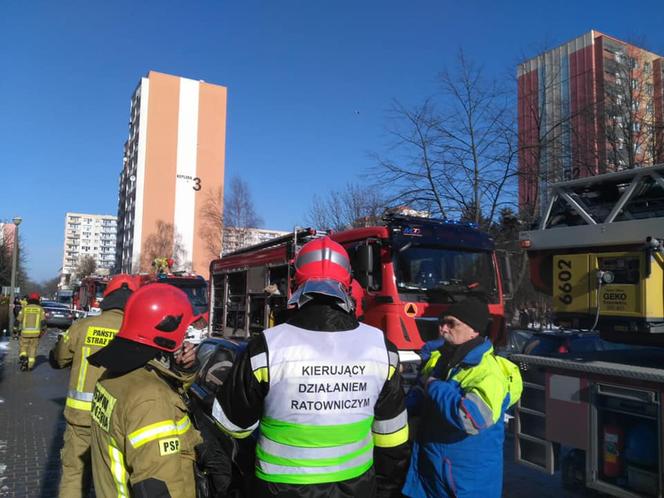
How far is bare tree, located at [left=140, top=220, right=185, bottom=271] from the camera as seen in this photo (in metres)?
58.4

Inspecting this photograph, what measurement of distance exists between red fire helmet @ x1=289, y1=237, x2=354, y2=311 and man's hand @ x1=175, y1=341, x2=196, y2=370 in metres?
0.86

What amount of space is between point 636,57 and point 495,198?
306 inches

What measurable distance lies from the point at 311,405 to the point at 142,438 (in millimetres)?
651

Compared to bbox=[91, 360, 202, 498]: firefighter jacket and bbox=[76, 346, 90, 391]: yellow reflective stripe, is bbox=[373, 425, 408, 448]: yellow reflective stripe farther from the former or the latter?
bbox=[76, 346, 90, 391]: yellow reflective stripe

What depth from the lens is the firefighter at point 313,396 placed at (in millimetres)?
2053

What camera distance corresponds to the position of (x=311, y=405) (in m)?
2.06

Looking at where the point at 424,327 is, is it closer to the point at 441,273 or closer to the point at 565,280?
the point at 441,273

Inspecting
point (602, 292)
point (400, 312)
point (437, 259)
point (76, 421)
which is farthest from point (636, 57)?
point (76, 421)

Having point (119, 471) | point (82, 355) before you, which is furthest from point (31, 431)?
point (119, 471)

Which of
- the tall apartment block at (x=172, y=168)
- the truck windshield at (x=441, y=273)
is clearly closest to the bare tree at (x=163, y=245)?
the tall apartment block at (x=172, y=168)

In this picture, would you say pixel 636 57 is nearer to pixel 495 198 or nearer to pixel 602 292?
pixel 495 198

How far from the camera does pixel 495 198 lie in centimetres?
1544

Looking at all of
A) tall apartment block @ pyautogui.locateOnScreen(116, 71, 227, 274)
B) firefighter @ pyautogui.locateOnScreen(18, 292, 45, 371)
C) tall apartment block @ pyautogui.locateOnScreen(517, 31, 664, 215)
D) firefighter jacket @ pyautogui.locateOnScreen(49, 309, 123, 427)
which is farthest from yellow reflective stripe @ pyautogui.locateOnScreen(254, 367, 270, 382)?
tall apartment block @ pyautogui.locateOnScreen(116, 71, 227, 274)

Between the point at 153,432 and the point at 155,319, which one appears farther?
the point at 155,319
